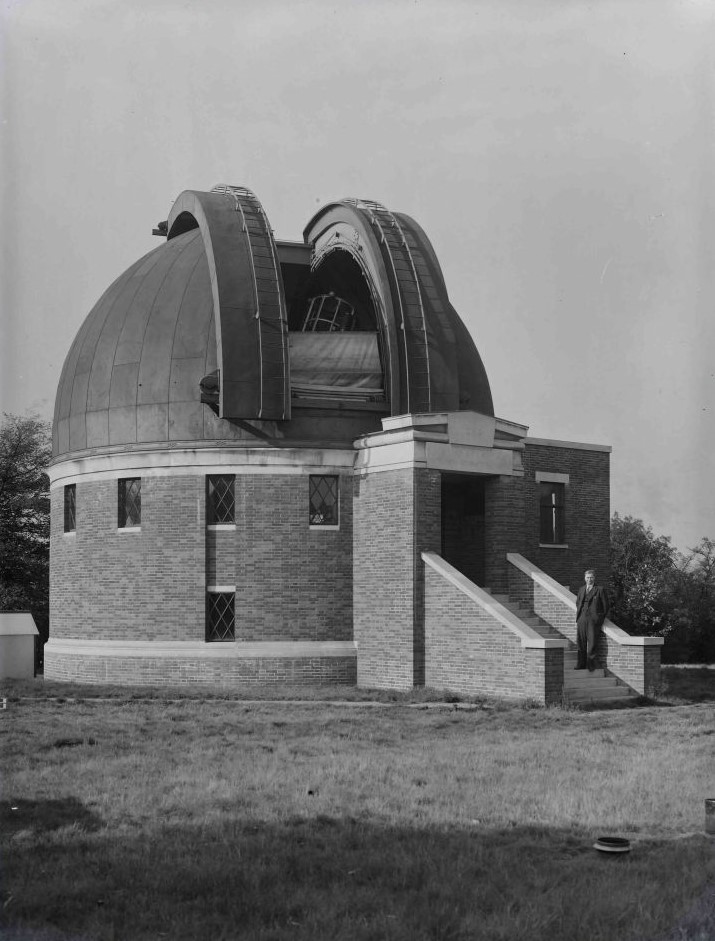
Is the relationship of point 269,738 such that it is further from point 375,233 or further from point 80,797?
point 375,233

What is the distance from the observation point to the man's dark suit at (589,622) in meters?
21.9

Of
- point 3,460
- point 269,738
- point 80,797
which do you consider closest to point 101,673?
point 269,738

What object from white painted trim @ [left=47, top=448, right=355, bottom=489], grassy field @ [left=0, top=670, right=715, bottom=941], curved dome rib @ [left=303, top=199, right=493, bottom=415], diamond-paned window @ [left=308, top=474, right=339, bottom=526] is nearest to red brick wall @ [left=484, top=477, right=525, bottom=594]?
curved dome rib @ [left=303, top=199, right=493, bottom=415]

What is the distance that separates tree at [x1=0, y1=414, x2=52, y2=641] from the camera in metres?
43.2

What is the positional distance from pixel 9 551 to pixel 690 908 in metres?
38.7

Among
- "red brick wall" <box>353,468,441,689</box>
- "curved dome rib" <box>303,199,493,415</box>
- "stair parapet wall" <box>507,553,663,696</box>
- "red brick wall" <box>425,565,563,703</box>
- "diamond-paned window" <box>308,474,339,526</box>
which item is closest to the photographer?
"red brick wall" <box>425,565,563,703</box>

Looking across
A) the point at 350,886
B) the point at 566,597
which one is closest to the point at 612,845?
the point at 350,886

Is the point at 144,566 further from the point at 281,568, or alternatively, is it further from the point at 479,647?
the point at 479,647

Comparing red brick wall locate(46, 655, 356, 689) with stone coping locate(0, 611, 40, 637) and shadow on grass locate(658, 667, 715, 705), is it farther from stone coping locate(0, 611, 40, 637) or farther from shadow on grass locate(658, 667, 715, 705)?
shadow on grass locate(658, 667, 715, 705)

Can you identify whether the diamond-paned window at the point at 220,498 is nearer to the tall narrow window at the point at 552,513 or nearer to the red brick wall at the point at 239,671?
the red brick wall at the point at 239,671

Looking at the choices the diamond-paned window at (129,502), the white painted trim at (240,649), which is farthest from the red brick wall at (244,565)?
the diamond-paned window at (129,502)

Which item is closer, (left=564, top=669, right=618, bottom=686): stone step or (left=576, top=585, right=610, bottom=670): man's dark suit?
(left=564, top=669, right=618, bottom=686): stone step

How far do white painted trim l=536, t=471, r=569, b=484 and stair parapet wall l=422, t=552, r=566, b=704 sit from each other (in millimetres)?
6570

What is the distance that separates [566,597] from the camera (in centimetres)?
2348
